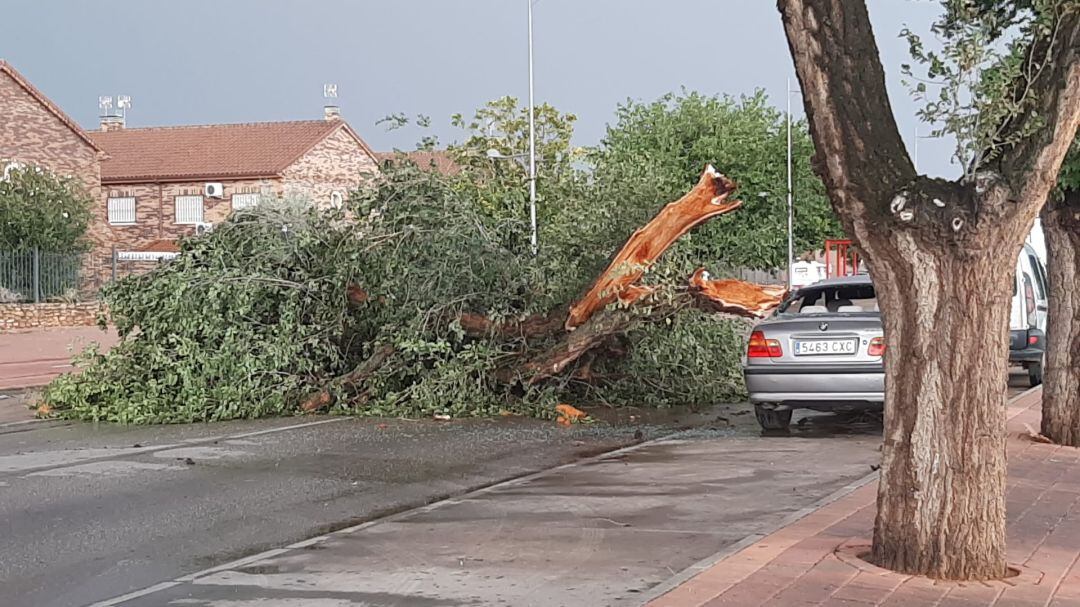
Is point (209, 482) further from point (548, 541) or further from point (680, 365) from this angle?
point (680, 365)

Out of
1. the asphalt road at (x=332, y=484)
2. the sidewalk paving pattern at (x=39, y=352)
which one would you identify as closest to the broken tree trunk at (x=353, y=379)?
the asphalt road at (x=332, y=484)

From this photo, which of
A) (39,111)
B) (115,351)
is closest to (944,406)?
(115,351)

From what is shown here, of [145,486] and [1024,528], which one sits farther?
[145,486]

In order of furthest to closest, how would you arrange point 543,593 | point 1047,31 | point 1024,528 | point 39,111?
point 39,111, point 1024,528, point 543,593, point 1047,31

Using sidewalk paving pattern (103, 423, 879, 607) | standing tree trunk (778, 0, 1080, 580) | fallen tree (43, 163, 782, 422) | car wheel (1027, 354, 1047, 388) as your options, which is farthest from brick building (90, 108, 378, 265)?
standing tree trunk (778, 0, 1080, 580)

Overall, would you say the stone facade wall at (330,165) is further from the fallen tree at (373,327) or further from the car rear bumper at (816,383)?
the car rear bumper at (816,383)

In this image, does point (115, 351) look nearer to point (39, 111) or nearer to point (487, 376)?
point (487, 376)

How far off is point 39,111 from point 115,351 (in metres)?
32.6

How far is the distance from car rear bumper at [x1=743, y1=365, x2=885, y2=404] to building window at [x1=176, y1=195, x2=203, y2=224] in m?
44.5

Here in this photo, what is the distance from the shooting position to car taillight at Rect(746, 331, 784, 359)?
40.8ft

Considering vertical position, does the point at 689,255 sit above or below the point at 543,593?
above

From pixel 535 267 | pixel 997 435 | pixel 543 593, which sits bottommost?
pixel 543 593

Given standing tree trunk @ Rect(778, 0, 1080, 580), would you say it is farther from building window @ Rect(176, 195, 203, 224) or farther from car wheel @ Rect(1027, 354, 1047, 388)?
building window @ Rect(176, 195, 203, 224)

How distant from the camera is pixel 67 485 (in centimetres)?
996
